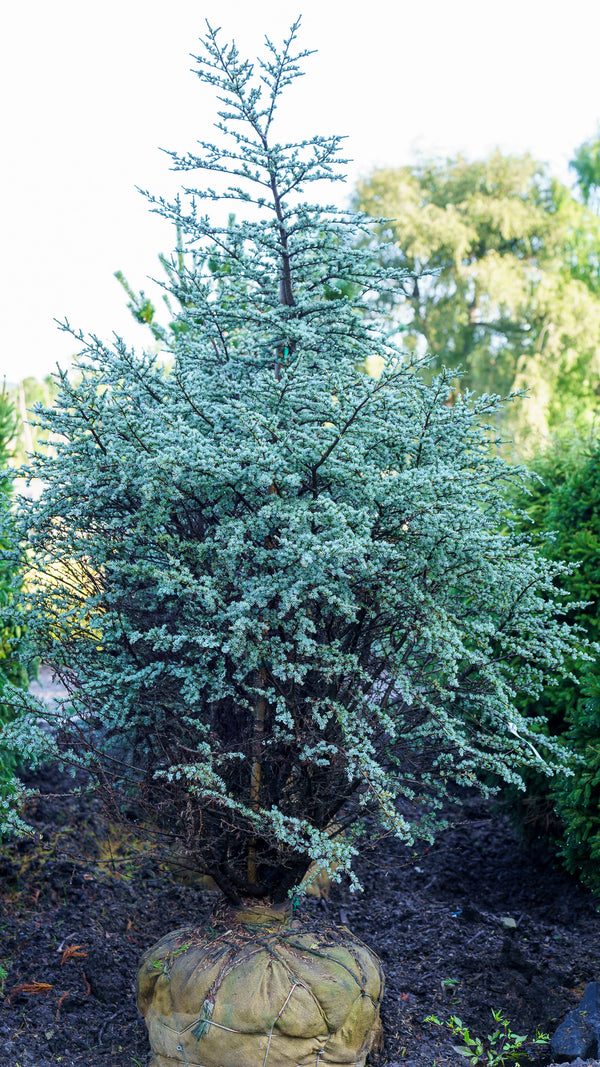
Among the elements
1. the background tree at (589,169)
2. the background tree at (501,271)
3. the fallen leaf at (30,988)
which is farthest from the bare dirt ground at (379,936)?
the background tree at (589,169)

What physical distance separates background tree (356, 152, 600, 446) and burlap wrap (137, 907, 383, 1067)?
1867cm

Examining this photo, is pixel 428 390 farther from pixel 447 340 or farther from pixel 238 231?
pixel 447 340

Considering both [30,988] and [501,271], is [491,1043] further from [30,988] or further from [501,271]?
[501,271]

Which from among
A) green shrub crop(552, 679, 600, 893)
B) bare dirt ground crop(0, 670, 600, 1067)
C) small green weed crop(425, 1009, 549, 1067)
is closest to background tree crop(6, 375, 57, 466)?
bare dirt ground crop(0, 670, 600, 1067)

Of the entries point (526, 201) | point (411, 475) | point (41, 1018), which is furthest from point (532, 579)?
point (526, 201)

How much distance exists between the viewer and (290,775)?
3.30 meters

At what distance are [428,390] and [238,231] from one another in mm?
1004

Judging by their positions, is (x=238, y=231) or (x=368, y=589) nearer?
(x=368, y=589)

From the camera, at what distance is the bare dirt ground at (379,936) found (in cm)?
357

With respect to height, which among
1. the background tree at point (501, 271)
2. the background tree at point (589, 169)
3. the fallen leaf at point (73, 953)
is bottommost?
the fallen leaf at point (73, 953)

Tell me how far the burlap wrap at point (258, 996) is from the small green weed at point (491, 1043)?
0.43m

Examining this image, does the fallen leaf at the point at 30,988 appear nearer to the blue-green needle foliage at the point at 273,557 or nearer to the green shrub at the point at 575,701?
the blue-green needle foliage at the point at 273,557

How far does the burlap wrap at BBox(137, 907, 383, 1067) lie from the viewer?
2.98 m

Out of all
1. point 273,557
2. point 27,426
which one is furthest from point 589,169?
point 273,557
